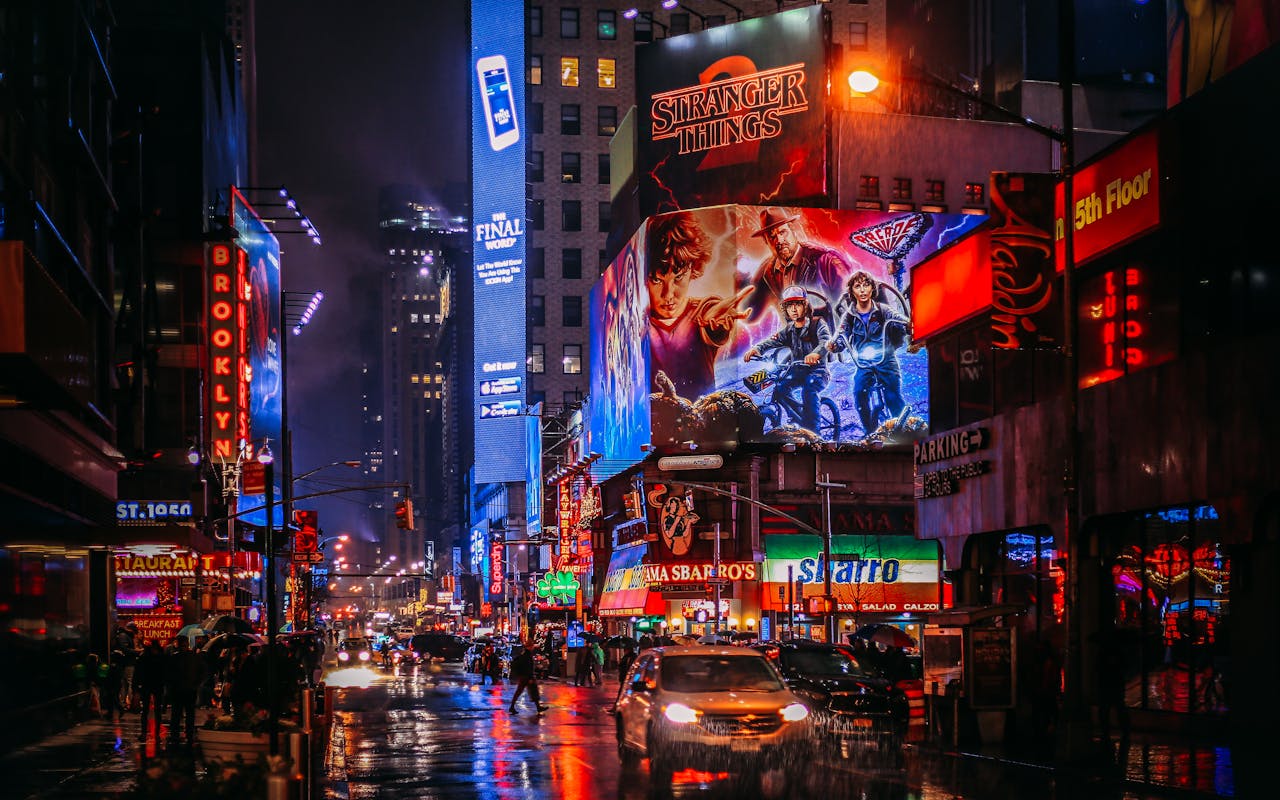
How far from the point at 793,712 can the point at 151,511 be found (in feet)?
155

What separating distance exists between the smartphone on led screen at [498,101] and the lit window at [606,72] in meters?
7.23

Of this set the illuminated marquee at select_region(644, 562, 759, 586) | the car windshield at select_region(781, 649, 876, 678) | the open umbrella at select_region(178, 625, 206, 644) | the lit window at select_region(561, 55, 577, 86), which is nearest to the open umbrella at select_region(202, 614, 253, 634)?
the open umbrella at select_region(178, 625, 206, 644)

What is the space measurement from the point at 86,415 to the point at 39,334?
767 inches

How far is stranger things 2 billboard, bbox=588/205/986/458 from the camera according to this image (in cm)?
6606

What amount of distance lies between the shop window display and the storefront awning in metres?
41.2

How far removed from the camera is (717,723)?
18.0 m

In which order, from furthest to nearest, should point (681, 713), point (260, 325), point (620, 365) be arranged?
point (620, 365) < point (260, 325) < point (681, 713)

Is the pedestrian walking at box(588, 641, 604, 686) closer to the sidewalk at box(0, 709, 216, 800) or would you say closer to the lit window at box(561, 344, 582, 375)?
the sidewalk at box(0, 709, 216, 800)

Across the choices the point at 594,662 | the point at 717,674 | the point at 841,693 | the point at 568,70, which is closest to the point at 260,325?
the point at 594,662

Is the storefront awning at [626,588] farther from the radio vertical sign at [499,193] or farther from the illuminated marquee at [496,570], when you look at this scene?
the illuminated marquee at [496,570]

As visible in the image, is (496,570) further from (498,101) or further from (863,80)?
(863,80)

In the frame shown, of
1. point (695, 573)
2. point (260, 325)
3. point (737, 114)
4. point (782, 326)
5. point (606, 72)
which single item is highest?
point (606, 72)

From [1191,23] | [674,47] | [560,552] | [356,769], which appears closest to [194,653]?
[356,769]

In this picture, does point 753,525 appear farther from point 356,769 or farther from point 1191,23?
point 356,769
